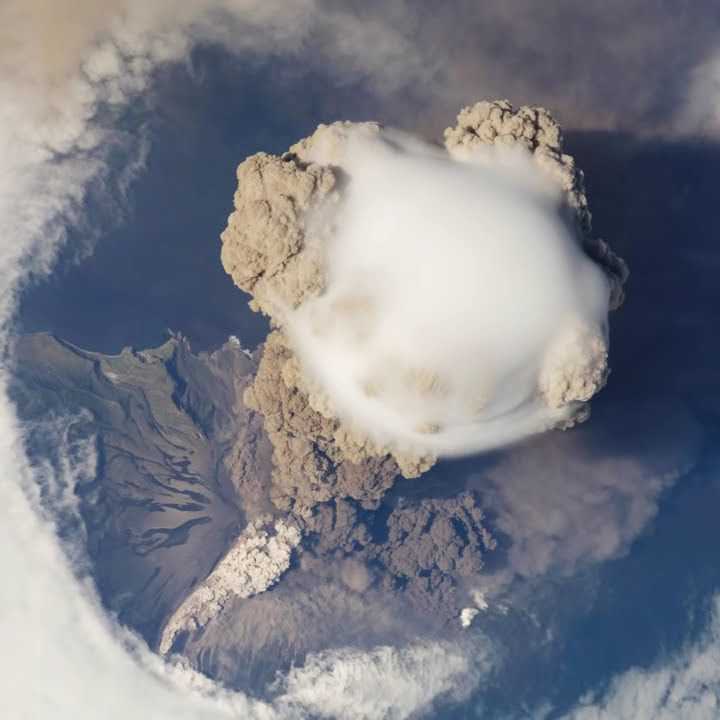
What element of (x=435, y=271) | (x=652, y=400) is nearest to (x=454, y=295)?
(x=435, y=271)

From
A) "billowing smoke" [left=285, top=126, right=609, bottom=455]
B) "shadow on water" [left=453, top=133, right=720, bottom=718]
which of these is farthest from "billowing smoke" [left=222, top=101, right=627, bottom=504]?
"shadow on water" [left=453, top=133, right=720, bottom=718]

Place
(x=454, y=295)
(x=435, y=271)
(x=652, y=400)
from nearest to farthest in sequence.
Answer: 1. (x=454, y=295)
2. (x=435, y=271)
3. (x=652, y=400)

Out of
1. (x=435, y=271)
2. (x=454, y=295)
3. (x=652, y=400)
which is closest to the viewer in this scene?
(x=454, y=295)

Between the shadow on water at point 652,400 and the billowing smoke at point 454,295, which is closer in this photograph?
the billowing smoke at point 454,295

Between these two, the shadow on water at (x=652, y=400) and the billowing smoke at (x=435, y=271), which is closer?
the billowing smoke at (x=435, y=271)

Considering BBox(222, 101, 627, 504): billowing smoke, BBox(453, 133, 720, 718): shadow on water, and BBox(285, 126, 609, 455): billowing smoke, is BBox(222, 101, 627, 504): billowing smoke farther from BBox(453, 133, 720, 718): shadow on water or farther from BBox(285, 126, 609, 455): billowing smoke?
BBox(453, 133, 720, 718): shadow on water

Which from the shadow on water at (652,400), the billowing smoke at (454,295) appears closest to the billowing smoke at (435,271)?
the billowing smoke at (454,295)

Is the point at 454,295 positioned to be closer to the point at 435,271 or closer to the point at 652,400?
the point at 435,271

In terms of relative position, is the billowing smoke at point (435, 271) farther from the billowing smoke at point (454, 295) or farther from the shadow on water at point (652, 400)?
the shadow on water at point (652, 400)
